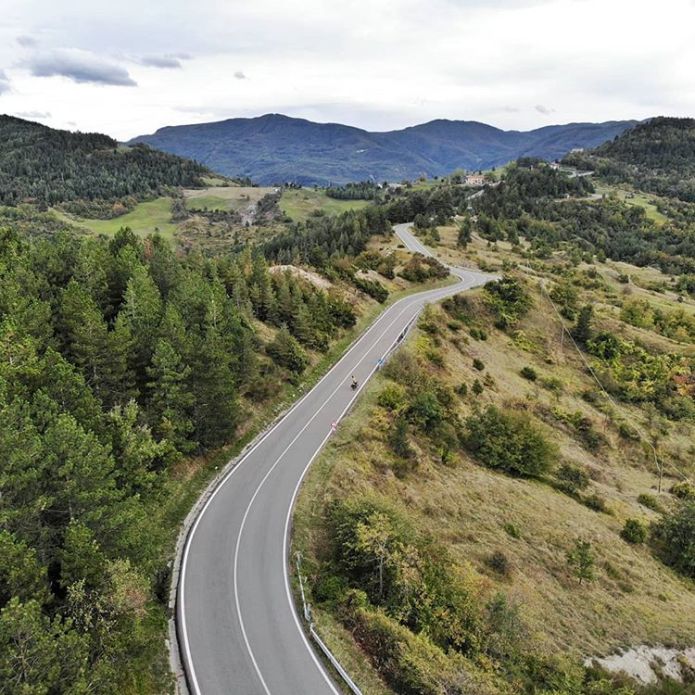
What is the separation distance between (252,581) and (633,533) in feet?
111

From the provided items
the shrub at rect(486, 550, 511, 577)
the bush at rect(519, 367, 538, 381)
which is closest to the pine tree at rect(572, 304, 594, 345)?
the bush at rect(519, 367, 538, 381)

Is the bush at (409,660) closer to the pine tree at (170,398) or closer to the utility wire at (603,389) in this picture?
the pine tree at (170,398)

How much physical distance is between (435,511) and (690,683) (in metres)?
18.5

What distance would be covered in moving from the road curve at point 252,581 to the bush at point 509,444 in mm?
13888

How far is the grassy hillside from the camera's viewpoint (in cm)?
2700

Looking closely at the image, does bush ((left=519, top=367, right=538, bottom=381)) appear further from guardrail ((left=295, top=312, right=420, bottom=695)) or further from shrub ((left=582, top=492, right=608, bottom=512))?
guardrail ((left=295, top=312, right=420, bottom=695))

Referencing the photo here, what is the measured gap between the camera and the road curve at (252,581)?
23.0 metres

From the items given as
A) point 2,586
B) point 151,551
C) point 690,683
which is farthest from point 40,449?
point 690,683

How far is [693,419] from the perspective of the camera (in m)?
70.1

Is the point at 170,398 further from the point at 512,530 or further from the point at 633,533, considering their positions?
the point at 633,533

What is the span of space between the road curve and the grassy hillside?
174cm

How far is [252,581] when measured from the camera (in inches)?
1133

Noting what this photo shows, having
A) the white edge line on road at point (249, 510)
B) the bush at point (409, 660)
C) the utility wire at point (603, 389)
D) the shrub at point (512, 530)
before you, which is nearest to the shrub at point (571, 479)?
the shrub at point (512, 530)

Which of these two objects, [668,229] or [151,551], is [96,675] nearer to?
[151,551]
